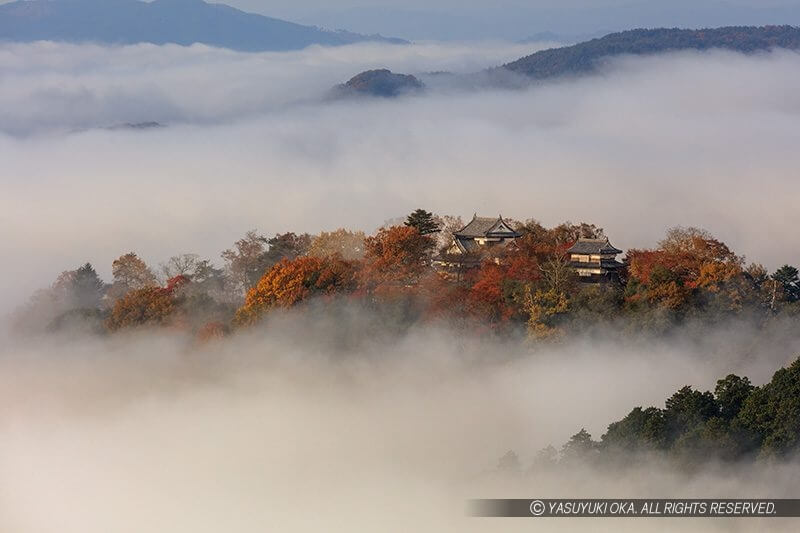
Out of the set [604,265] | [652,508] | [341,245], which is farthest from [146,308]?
[652,508]

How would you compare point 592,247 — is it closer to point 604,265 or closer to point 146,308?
point 604,265

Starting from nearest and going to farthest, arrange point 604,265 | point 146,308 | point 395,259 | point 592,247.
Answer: point 604,265 → point 592,247 → point 395,259 → point 146,308

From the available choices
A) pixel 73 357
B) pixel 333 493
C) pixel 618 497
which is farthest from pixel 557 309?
pixel 73 357

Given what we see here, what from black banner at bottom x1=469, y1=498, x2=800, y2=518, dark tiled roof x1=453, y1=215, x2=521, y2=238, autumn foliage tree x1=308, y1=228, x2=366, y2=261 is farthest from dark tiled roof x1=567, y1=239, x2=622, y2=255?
black banner at bottom x1=469, y1=498, x2=800, y2=518

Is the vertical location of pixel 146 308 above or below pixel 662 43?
below

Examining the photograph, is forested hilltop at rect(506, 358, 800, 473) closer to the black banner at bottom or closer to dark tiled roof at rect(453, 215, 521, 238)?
the black banner at bottom

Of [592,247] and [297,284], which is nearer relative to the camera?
[592,247]

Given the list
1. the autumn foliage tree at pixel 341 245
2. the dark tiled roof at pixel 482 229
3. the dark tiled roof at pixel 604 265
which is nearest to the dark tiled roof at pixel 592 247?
the dark tiled roof at pixel 604 265
